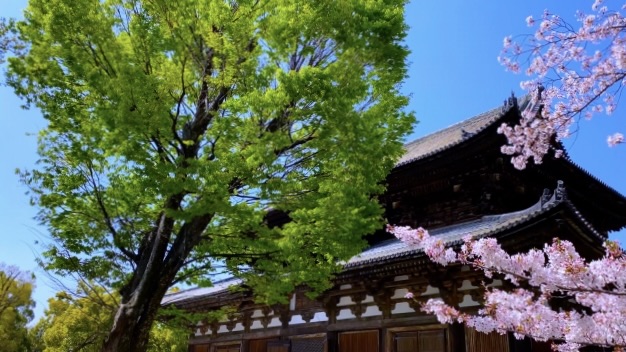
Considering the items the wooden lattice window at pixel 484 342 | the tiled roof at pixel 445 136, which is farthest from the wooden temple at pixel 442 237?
the tiled roof at pixel 445 136

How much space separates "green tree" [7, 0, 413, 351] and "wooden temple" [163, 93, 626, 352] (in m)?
2.39

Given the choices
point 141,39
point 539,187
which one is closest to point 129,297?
point 141,39

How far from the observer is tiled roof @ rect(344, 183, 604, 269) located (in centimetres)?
735

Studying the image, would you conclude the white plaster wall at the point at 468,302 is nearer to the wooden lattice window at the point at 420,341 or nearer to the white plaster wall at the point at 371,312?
the wooden lattice window at the point at 420,341

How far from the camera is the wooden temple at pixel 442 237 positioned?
26.2 feet

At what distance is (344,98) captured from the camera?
655cm

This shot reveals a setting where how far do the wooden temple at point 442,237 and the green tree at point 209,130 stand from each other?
7.85 ft

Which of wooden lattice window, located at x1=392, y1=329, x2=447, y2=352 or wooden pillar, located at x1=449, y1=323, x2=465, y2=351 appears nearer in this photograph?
wooden pillar, located at x1=449, y1=323, x2=465, y2=351

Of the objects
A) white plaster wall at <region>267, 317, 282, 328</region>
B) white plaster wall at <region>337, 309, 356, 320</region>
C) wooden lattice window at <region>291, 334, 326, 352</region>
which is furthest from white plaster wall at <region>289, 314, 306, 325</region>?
white plaster wall at <region>337, 309, 356, 320</region>

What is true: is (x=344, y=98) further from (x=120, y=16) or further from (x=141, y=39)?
(x=120, y=16)

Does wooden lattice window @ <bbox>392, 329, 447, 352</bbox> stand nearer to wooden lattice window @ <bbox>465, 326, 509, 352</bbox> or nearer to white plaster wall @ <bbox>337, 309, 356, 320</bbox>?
wooden lattice window @ <bbox>465, 326, 509, 352</bbox>

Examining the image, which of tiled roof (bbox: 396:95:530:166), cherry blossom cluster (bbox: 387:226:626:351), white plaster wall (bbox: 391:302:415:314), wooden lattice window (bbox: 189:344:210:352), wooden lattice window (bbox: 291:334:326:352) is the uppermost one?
tiled roof (bbox: 396:95:530:166)

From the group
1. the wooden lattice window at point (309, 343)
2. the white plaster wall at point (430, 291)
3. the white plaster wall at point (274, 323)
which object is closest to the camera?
the white plaster wall at point (430, 291)

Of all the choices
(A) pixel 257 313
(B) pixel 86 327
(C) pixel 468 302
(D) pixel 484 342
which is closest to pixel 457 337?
(D) pixel 484 342
